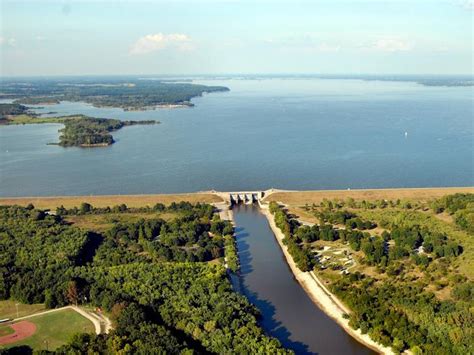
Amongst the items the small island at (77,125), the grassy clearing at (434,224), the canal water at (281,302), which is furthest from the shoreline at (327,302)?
the small island at (77,125)

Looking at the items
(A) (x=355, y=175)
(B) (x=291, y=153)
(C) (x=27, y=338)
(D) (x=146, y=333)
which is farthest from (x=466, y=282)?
(B) (x=291, y=153)

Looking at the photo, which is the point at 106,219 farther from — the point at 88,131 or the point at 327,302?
the point at 88,131

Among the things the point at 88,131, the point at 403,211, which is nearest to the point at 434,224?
the point at 403,211

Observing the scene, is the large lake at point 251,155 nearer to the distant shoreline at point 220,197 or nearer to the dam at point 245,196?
the distant shoreline at point 220,197

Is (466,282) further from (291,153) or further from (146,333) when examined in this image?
(291,153)

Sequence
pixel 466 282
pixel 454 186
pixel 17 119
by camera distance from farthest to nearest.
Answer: pixel 17 119 < pixel 454 186 < pixel 466 282
